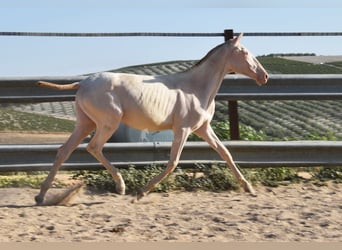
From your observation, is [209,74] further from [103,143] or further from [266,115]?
[266,115]

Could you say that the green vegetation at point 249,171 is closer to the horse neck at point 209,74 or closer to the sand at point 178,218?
the sand at point 178,218

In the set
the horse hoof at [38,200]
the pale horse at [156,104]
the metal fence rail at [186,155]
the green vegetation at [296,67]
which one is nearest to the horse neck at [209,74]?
the pale horse at [156,104]

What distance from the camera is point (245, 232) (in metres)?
5.07

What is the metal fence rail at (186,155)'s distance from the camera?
759 centimetres

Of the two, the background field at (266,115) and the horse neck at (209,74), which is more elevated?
the horse neck at (209,74)

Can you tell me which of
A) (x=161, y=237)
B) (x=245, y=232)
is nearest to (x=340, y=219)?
(x=245, y=232)

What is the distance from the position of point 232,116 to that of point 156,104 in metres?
1.74

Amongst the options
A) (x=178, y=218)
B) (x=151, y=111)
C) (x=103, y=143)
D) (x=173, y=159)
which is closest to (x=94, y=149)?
(x=103, y=143)

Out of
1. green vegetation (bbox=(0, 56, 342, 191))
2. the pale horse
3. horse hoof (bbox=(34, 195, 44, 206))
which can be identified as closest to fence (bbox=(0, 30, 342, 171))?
green vegetation (bbox=(0, 56, 342, 191))

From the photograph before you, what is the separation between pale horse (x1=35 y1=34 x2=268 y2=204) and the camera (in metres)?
6.53

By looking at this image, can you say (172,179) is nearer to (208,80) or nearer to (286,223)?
(208,80)

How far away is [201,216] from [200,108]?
5.16 feet

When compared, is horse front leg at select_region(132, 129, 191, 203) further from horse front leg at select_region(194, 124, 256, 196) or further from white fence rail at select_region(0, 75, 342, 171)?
white fence rail at select_region(0, 75, 342, 171)

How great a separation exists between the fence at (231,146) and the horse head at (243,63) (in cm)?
74
